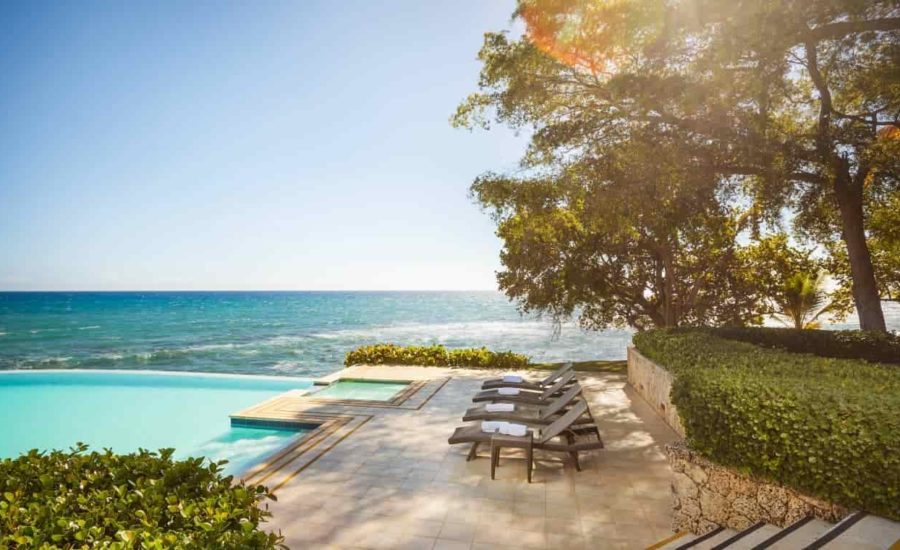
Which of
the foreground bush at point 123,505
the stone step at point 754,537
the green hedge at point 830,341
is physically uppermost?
the green hedge at point 830,341

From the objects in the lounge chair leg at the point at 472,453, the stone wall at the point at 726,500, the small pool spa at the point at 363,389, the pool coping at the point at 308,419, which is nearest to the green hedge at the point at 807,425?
the stone wall at the point at 726,500

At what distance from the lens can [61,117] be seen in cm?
1631

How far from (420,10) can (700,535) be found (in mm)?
12632

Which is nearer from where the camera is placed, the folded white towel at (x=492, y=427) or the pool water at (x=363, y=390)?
the folded white towel at (x=492, y=427)

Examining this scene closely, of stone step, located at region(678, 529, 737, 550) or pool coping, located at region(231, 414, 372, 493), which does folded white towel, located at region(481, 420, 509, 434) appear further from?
stone step, located at region(678, 529, 737, 550)

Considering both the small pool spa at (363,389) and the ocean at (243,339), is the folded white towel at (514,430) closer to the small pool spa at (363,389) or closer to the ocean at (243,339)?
the small pool spa at (363,389)

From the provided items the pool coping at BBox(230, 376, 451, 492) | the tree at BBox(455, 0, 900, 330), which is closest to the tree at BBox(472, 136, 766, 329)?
the tree at BBox(455, 0, 900, 330)

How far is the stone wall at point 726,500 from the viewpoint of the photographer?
4.18 m

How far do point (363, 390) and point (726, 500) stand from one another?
9.50 m

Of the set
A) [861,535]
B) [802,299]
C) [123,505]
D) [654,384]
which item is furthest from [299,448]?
[802,299]

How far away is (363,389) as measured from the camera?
1262cm

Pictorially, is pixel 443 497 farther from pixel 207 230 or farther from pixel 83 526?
pixel 207 230

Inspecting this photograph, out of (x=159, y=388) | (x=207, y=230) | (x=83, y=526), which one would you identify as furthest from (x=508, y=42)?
(x=207, y=230)

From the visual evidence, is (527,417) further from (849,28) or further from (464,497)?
(849,28)
